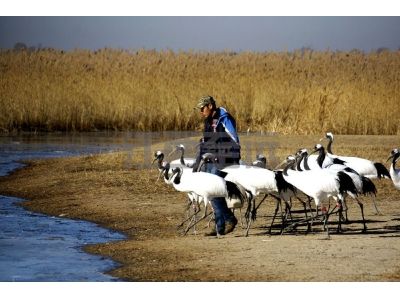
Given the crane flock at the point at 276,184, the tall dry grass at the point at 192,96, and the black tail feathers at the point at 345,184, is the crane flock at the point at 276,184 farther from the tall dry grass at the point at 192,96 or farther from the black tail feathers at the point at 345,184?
the tall dry grass at the point at 192,96

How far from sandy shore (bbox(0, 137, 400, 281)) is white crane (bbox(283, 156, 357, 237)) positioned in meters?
0.52

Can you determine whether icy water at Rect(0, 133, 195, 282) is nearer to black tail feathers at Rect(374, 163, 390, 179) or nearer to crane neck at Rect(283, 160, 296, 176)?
crane neck at Rect(283, 160, 296, 176)

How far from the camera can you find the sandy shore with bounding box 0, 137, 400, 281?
8.73 meters

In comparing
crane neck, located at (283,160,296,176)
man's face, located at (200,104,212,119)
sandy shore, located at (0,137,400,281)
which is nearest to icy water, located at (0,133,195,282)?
sandy shore, located at (0,137,400,281)

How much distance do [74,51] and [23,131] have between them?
1696 cm

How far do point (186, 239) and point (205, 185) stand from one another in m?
0.73

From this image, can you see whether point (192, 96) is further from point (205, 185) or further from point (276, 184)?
point (205, 185)

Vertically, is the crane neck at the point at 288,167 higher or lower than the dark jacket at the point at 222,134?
lower

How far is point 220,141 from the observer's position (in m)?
11.0

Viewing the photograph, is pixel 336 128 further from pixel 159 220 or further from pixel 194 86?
pixel 159 220

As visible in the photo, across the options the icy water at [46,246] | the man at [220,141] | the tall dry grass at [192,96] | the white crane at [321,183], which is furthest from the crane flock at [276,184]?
the tall dry grass at [192,96]

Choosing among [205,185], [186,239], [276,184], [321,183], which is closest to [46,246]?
[186,239]

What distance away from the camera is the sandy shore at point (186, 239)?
8.73 metres

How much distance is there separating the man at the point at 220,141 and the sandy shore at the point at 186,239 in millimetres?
230
